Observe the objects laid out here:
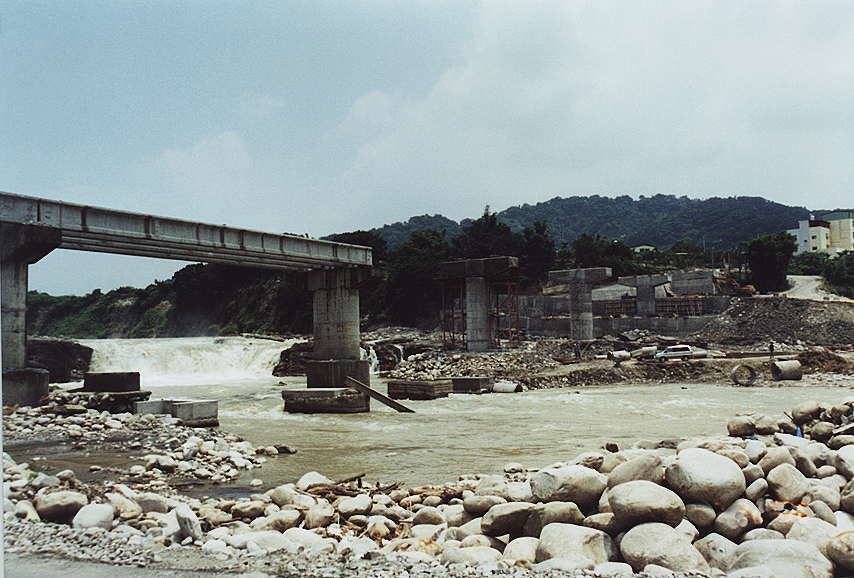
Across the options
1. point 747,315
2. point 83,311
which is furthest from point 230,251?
point 83,311

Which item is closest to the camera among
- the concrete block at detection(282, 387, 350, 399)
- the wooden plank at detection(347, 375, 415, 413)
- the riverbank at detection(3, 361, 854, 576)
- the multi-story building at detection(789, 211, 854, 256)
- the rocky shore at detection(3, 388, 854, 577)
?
the rocky shore at detection(3, 388, 854, 577)

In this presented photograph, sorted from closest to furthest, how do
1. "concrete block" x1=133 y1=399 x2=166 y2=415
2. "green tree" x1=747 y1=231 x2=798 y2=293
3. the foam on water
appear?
"concrete block" x1=133 y1=399 x2=166 y2=415 → the foam on water → "green tree" x1=747 y1=231 x2=798 y2=293

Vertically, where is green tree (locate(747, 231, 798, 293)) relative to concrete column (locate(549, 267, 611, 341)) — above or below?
above

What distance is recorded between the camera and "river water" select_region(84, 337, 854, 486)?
11727mm

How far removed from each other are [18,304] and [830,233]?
6310 cm

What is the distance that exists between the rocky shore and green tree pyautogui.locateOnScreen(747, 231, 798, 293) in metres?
61.3

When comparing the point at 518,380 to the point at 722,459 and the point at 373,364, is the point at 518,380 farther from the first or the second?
the point at 722,459

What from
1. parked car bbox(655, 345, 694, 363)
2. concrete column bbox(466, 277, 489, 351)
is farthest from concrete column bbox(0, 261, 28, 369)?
parked car bbox(655, 345, 694, 363)

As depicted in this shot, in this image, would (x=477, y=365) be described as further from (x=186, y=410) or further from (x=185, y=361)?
(x=186, y=410)

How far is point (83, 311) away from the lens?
264 ft

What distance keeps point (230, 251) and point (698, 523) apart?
63.3ft

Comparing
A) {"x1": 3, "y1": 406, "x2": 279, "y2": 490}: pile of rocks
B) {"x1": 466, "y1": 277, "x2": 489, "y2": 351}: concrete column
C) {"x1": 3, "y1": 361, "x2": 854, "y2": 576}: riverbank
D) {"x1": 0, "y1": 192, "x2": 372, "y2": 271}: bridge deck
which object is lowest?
{"x1": 3, "y1": 406, "x2": 279, "y2": 490}: pile of rocks

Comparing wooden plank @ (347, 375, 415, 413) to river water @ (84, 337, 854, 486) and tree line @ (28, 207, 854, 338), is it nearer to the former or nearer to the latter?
river water @ (84, 337, 854, 486)

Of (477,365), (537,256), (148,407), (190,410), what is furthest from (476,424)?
(537,256)
